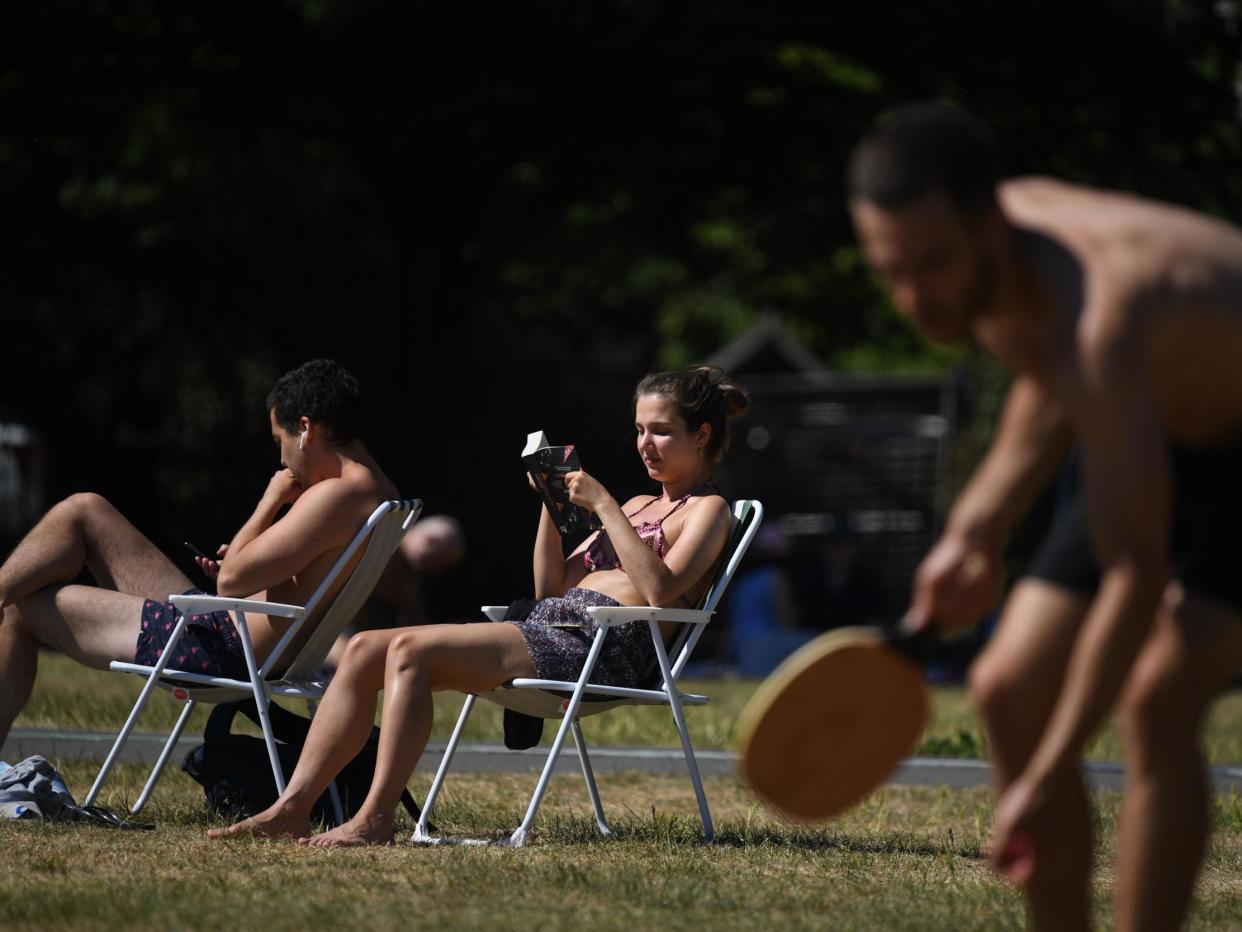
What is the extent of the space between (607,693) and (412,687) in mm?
624

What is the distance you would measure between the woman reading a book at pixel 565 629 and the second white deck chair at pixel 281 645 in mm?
324

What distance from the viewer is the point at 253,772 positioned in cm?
574

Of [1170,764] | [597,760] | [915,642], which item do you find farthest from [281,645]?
[1170,764]

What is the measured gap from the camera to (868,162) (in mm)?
2857

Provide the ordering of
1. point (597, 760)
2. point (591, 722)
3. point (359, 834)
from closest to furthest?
point (359, 834), point (597, 760), point (591, 722)

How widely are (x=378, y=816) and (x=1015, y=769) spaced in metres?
2.38

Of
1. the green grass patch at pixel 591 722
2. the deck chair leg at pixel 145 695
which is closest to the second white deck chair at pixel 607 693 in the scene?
the deck chair leg at pixel 145 695

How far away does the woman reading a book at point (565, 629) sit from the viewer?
5.09 m

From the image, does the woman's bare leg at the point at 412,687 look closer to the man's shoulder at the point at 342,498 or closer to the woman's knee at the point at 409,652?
the woman's knee at the point at 409,652

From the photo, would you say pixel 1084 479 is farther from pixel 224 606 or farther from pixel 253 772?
pixel 253 772

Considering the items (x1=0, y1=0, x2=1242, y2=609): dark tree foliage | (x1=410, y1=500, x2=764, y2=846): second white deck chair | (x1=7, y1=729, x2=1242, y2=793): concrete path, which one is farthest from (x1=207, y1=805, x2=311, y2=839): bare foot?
(x1=0, y1=0, x2=1242, y2=609): dark tree foliage

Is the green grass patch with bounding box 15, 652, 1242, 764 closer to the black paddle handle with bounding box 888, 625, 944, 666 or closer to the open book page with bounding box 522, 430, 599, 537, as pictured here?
the open book page with bounding box 522, 430, 599, 537

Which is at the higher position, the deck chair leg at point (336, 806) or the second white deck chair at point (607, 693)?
the second white deck chair at point (607, 693)

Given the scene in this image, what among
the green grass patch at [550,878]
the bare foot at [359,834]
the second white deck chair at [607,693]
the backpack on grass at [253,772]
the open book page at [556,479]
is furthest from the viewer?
the backpack on grass at [253,772]
